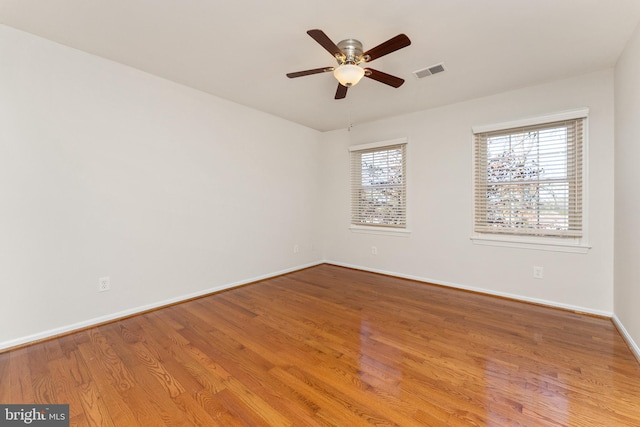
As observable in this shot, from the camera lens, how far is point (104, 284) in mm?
2592

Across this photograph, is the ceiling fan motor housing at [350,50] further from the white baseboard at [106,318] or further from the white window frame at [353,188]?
the white baseboard at [106,318]

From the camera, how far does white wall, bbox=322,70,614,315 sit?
274 cm

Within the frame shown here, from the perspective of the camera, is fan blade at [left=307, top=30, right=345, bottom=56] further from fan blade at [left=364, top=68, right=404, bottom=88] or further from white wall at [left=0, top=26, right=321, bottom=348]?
white wall at [left=0, top=26, right=321, bottom=348]

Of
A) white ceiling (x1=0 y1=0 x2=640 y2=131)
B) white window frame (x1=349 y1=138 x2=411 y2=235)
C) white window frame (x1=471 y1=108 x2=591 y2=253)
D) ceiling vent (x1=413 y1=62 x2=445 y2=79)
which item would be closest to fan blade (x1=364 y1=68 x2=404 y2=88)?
white ceiling (x1=0 y1=0 x2=640 y2=131)

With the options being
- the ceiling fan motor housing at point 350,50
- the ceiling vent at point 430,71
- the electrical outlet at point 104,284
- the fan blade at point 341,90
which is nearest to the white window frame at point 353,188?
the ceiling vent at point 430,71

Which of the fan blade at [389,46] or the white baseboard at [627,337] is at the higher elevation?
the fan blade at [389,46]

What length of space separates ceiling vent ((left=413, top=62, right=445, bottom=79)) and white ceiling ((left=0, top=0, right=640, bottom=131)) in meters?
0.06

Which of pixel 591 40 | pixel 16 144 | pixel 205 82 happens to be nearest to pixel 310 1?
pixel 205 82

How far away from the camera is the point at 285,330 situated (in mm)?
2465

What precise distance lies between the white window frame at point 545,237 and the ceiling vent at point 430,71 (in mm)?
1085

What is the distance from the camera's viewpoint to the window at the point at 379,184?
13.7ft

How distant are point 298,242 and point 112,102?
3034 millimetres

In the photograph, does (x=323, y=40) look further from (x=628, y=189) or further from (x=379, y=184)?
(x=379, y=184)

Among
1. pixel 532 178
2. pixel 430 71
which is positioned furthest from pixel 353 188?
pixel 532 178
